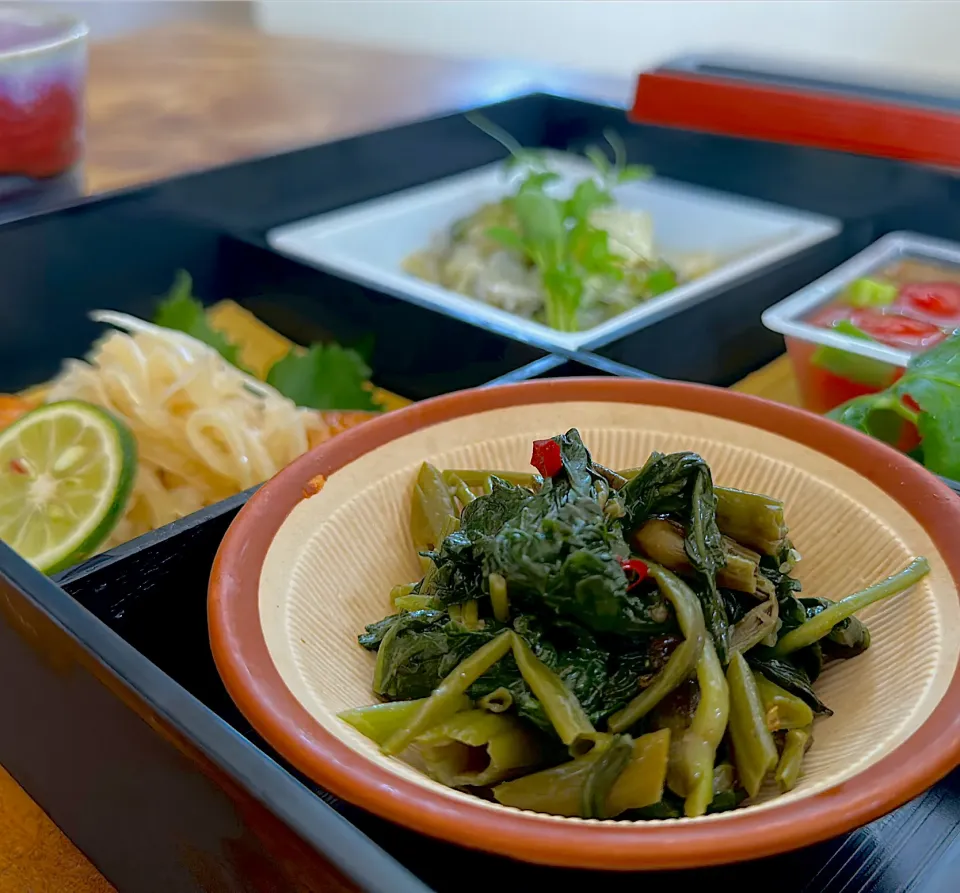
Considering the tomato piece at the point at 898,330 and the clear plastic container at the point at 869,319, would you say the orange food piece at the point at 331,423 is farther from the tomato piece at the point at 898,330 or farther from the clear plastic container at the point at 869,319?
the tomato piece at the point at 898,330

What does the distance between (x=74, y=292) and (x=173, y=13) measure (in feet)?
11.6

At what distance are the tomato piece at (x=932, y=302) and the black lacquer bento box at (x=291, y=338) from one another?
0.28 meters

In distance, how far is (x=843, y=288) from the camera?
1788mm

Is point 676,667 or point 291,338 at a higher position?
point 676,667

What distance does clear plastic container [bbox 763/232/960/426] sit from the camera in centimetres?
158

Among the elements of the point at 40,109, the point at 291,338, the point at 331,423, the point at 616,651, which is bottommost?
the point at 291,338

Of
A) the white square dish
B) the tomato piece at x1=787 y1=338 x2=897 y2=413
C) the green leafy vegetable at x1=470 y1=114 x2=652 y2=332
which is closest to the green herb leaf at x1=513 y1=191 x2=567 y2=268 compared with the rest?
the green leafy vegetable at x1=470 y1=114 x2=652 y2=332

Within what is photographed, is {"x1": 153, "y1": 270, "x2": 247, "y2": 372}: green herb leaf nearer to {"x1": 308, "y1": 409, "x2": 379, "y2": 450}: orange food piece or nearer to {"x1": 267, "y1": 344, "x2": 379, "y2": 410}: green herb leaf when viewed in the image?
{"x1": 267, "y1": 344, "x2": 379, "y2": 410}: green herb leaf

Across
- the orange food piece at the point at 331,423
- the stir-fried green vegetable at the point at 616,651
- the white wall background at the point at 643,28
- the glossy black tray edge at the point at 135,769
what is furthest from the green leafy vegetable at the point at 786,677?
the white wall background at the point at 643,28

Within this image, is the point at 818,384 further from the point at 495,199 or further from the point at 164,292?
the point at 164,292

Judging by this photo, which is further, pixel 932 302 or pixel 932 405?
pixel 932 302

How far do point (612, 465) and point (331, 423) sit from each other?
0.49 m

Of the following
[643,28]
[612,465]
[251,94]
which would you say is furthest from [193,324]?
[643,28]

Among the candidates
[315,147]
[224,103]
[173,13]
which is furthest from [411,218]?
[173,13]
